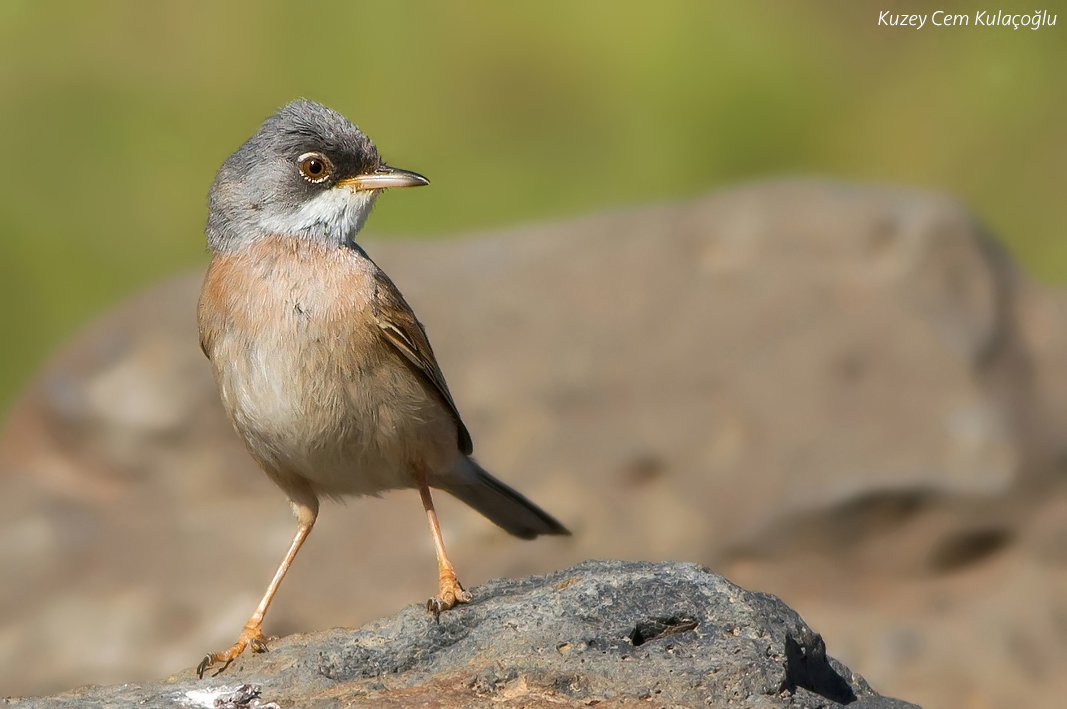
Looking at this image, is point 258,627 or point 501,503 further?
point 501,503

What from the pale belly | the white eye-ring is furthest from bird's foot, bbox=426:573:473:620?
the white eye-ring

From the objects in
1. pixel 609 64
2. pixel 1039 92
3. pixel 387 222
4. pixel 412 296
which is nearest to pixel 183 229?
pixel 387 222

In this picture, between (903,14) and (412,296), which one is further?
(903,14)

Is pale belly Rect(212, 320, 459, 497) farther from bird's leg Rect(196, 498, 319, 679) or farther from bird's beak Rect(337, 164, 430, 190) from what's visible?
bird's beak Rect(337, 164, 430, 190)

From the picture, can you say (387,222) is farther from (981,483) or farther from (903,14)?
(981,483)

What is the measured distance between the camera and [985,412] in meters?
9.93

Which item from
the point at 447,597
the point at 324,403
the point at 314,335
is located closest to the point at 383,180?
the point at 314,335

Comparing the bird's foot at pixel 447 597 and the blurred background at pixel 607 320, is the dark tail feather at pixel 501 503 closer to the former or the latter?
the bird's foot at pixel 447 597

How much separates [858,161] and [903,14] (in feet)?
5.33

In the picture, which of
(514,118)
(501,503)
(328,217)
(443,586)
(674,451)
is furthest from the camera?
(514,118)

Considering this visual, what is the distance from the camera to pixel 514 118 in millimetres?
13961

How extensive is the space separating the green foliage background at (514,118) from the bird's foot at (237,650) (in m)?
8.18

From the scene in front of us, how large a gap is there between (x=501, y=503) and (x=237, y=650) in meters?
1.71

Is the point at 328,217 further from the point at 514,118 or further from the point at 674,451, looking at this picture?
the point at 514,118
